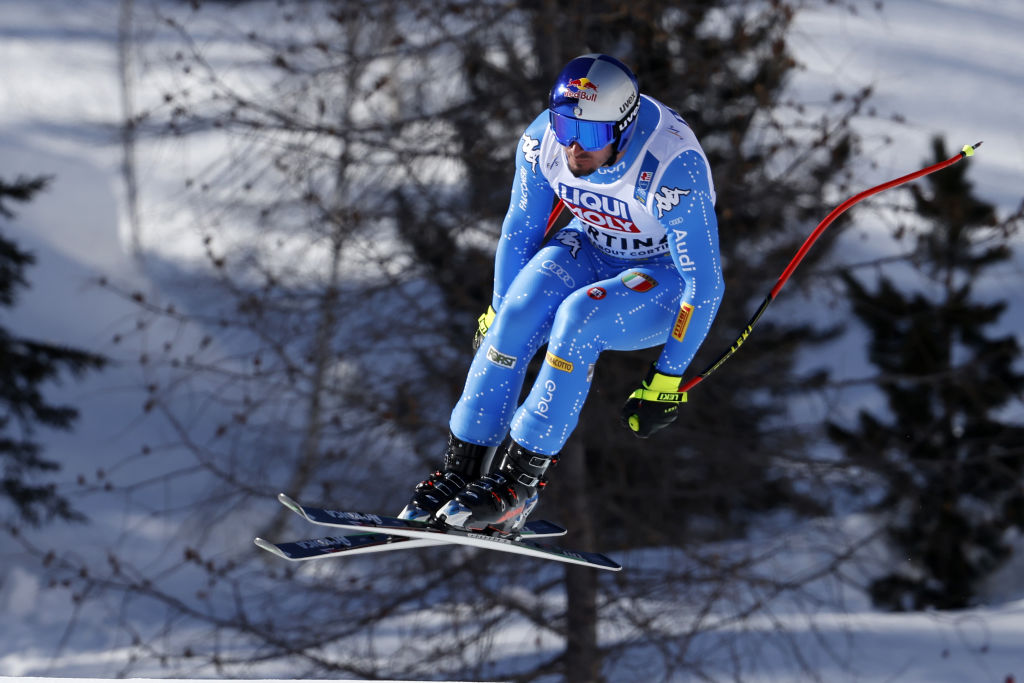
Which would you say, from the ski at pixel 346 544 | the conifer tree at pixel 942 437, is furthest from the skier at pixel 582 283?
the conifer tree at pixel 942 437

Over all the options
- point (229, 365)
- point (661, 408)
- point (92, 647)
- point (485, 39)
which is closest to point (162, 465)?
point (229, 365)

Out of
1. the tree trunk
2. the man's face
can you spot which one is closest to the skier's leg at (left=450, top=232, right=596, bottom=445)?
the man's face

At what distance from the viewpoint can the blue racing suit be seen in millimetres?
3643

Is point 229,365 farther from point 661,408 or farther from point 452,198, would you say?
point 661,408

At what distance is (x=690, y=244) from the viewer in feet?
12.0

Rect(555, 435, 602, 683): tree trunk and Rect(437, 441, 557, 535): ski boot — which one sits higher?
Rect(555, 435, 602, 683): tree trunk

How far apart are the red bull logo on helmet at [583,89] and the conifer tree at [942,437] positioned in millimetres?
5229

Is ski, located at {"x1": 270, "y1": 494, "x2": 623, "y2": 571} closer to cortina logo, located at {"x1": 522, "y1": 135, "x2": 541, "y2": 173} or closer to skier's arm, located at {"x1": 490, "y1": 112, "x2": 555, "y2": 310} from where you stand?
skier's arm, located at {"x1": 490, "y1": 112, "x2": 555, "y2": 310}

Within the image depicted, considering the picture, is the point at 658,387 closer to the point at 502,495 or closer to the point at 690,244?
the point at 690,244

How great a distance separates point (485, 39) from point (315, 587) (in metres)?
3.95

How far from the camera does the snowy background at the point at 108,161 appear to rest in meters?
16.6

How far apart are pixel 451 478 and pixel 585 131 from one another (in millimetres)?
1442

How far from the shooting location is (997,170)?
1803 centimetres

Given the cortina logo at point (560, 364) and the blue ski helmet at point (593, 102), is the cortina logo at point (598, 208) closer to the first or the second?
the blue ski helmet at point (593, 102)
